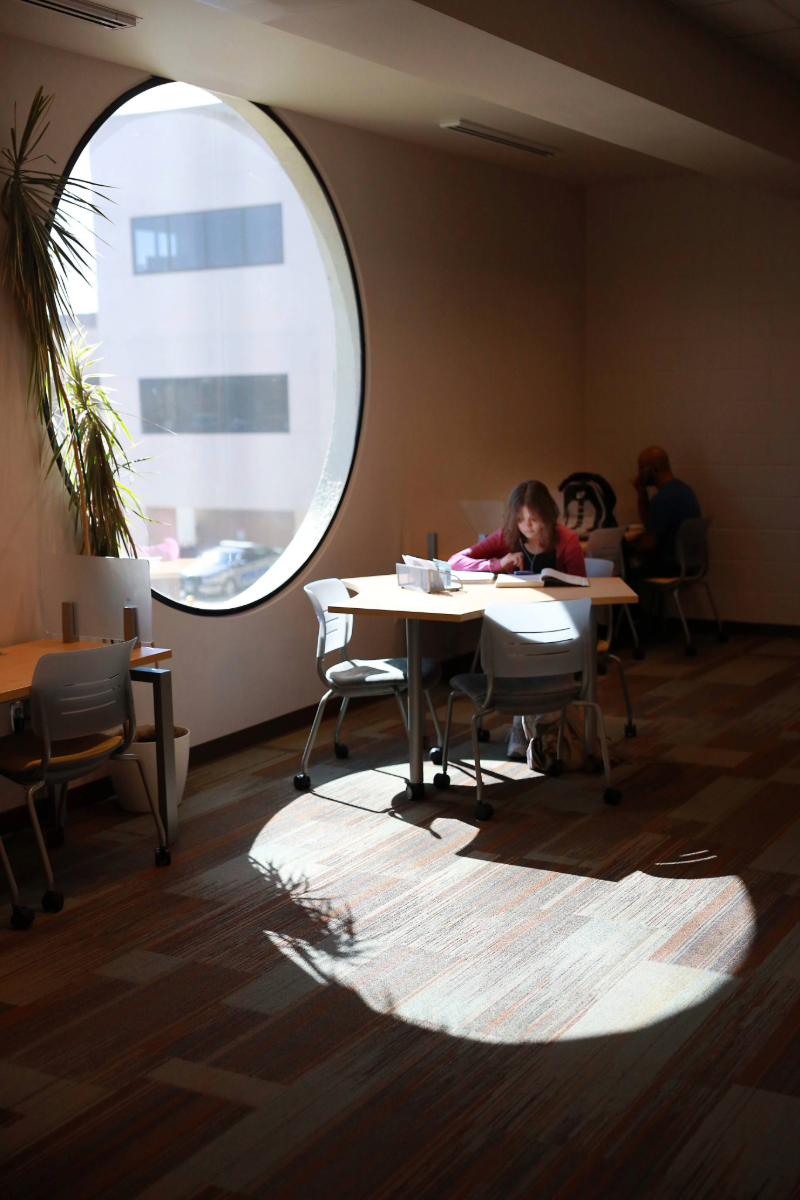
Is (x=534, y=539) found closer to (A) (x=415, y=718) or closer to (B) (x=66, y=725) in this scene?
(A) (x=415, y=718)

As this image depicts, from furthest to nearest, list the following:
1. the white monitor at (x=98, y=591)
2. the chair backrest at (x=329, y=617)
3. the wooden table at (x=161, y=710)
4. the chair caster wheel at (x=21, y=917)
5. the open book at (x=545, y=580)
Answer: the open book at (x=545, y=580), the chair backrest at (x=329, y=617), the white monitor at (x=98, y=591), the wooden table at (x=161, y=710), the chair caster wheel at (x=21, y=917)

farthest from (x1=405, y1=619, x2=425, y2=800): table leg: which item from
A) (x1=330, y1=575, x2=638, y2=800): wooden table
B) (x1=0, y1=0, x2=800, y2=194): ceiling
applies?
(x1=0, y1=0, x2=800, y2=194): ceiling

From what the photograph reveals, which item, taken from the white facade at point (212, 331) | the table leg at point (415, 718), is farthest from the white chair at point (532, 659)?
the white facade at point (212, 331)

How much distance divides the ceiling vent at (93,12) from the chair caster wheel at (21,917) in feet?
10.6

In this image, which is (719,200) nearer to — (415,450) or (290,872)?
(415,450)

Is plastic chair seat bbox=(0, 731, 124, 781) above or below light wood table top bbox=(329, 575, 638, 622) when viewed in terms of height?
below

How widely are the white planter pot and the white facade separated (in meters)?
14.5

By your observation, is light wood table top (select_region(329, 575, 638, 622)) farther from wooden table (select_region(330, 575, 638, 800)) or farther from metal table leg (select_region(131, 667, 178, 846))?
metal table leg (select_region(131, 667, 178, 846))

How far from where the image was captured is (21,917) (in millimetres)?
3725

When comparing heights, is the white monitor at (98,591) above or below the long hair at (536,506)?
below

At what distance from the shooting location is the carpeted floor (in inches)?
98.3

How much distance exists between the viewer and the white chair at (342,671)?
16.8 ft

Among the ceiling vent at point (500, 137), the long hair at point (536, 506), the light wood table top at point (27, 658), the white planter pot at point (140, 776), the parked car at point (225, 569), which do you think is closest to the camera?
the light wood table top at point (27, 658)

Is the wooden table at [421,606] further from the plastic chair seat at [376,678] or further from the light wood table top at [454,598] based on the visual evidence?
the plastic chair seat at [376,678]
